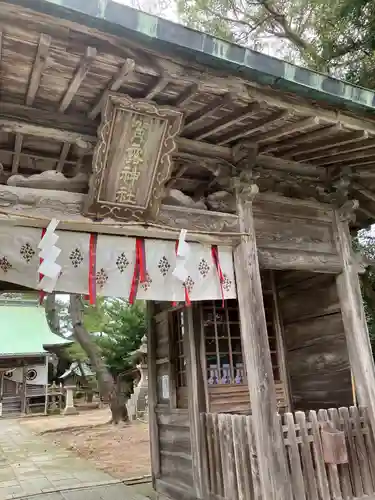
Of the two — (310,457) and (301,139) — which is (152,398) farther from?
(301,139)

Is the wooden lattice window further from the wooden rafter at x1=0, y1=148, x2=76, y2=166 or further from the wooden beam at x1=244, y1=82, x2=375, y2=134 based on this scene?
the wooden beam at x1=244, y1=82, x2=375, y2=134

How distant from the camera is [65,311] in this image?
31.2m

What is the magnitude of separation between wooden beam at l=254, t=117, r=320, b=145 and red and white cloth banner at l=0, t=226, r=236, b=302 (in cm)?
122

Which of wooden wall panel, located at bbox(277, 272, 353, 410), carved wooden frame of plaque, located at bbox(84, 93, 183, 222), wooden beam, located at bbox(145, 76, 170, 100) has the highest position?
wooden beam, located at bbox(145, 76, 170, 100)

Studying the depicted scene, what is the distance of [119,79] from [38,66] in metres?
0.60

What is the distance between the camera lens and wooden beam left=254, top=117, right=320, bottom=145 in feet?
13.4

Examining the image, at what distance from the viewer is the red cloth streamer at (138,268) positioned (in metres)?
4.16

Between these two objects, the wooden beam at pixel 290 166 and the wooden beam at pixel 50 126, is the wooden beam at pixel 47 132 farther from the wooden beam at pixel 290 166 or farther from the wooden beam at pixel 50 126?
the wooden beam at pixel 290 166

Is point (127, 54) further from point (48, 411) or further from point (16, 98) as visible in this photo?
point (48, 411)

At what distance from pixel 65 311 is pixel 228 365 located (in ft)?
89.8

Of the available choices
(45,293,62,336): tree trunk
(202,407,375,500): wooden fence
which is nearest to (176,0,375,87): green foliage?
(202,407,375,500): wooden fence

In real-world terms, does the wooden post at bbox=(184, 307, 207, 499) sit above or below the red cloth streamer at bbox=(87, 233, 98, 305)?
below

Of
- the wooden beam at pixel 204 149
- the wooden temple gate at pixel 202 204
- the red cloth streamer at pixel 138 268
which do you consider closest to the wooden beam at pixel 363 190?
the wooden temple gate at pixel 202 204

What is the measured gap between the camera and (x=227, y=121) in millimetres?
4180
